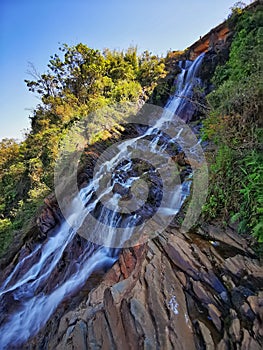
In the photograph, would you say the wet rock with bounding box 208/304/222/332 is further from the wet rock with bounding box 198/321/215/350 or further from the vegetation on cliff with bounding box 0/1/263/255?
the vegetation on cliff with bounding box 0/1/263/255

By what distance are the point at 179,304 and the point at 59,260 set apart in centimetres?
374

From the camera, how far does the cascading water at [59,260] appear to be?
166 inches

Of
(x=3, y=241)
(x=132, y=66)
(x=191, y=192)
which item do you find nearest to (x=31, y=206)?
(x=3, y=241)

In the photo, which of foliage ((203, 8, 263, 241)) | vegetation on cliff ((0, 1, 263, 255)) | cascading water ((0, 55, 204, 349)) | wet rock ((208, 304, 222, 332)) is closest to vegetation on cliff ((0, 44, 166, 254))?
vegetation on cliff ((0, 1, 263, 255))

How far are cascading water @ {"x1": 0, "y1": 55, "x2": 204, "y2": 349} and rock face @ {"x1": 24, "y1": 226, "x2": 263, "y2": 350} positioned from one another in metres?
1.03

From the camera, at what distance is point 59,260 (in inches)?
209

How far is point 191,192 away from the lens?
14.1 feet

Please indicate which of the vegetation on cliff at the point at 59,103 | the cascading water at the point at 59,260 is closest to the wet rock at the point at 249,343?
the cascading water at the point at 59,260

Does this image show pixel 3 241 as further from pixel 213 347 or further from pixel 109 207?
pixel 213 347

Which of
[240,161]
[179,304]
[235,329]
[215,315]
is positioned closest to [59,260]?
[179,304]

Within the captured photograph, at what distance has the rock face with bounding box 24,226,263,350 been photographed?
2123 millimetres

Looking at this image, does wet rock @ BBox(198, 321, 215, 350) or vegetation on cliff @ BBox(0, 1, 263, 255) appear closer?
wet rock @ BBox(198, 321, 215, 350)

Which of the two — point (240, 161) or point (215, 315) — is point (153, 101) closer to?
point (240, 161)

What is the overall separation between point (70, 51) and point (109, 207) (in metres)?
10.6
